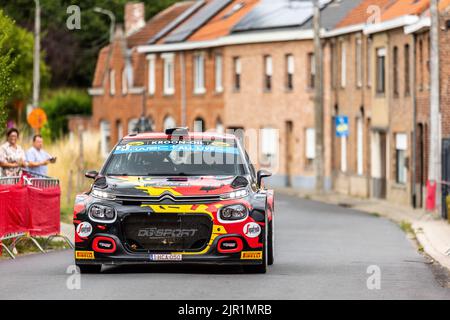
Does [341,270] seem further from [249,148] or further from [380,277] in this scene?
[249,148]

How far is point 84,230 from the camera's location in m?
16.9

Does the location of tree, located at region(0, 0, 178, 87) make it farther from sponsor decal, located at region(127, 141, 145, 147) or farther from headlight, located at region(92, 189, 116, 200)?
headlight, located at region(92, 189, 116, 200)

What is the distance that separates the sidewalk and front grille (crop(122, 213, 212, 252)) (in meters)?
4.20

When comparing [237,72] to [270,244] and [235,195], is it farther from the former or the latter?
[235,195]

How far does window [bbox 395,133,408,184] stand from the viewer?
152 ft

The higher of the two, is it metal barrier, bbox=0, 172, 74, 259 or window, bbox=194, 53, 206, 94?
window, bbox=194, 53, 206, 94

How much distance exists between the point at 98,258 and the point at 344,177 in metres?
38.4

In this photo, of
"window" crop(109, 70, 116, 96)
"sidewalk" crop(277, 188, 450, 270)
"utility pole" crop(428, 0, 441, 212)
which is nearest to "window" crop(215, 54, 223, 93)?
"sidewalk" crop(277, 188, 450, 270)

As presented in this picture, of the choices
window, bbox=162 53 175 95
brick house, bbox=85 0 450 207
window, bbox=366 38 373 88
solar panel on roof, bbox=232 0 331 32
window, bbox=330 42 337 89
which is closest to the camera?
brick house, bbox=85 0 450 207

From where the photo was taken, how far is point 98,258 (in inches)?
664

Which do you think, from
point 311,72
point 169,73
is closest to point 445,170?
point 311,72

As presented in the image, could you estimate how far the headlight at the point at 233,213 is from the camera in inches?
662

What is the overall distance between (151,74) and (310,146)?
14.5 metres
